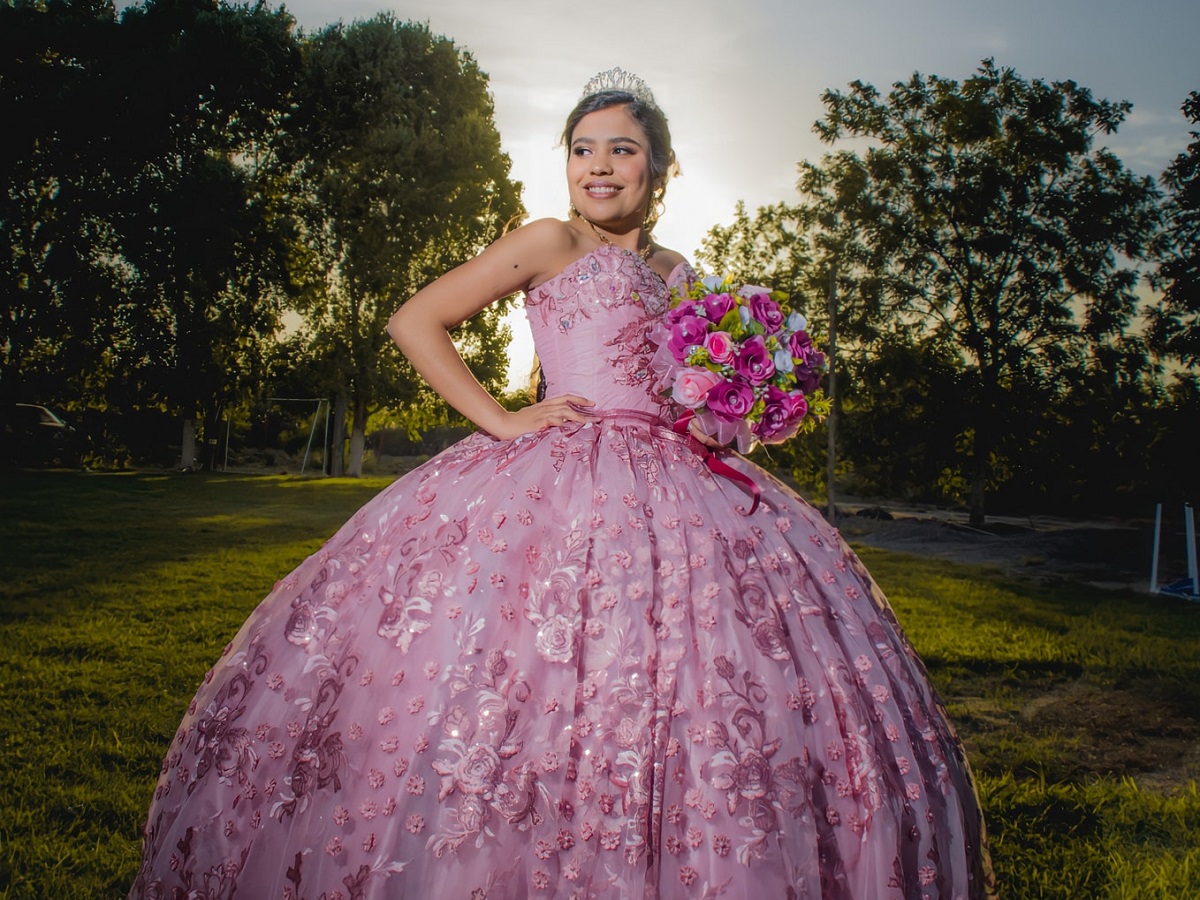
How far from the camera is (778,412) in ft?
9.13

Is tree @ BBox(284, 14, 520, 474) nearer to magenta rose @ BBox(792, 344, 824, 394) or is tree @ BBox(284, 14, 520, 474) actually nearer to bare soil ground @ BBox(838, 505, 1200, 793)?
bare soil ground @ BBox(838, 505, 1200, 793)

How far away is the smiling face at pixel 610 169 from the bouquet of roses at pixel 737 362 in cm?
52

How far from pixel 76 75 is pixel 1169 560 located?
19080 millimetres

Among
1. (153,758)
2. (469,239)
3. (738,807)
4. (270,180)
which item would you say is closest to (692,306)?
(738,807)

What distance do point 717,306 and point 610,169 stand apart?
797mm

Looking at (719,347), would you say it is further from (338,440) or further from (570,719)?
(338,440)

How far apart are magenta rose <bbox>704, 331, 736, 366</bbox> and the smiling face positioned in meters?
0.79

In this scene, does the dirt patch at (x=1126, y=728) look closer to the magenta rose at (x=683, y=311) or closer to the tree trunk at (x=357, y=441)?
the magenta rose at (x=683, y=311)

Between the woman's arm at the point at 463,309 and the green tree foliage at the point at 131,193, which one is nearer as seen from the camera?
the woman's arm at the point at 463,309

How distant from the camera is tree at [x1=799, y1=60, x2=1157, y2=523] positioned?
20.8 m

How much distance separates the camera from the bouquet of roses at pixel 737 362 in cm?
270

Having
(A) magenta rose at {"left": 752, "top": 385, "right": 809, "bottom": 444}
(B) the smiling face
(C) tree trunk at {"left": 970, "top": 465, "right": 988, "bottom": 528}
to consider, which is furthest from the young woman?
(C) tree trunk at {"left": 970, "top": 465, "right": 988, "bottom": 528}

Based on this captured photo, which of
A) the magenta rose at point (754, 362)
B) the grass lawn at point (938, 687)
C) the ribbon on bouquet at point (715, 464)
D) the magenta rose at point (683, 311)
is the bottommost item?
the grass lawn at point (938, 687)

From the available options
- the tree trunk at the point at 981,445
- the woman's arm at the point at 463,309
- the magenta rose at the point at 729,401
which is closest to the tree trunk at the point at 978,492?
the tree trunk at the point at 981,445
